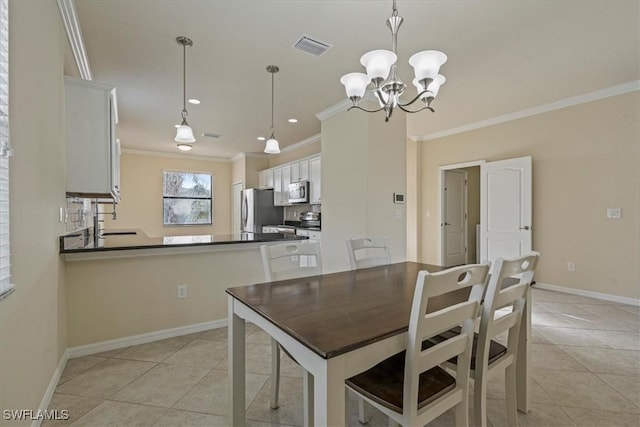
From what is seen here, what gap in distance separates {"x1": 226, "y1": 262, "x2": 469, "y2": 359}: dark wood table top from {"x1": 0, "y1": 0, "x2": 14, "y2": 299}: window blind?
856 millimetres

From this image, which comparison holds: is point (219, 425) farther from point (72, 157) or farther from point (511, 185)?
point (511, 185)

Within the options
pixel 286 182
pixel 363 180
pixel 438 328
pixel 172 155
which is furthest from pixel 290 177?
pixel 438 328

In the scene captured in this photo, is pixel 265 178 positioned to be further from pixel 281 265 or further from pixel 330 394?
pixel 330 394

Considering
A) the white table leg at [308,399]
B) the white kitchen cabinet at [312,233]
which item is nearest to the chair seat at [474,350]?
the white table leg at [308,399]

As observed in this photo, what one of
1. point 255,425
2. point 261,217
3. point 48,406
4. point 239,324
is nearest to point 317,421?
point 239,324

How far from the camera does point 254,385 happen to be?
77.4 inches

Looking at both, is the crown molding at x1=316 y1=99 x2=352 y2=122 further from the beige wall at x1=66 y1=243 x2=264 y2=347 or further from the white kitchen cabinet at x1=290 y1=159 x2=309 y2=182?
the beige wall at x1=66 y1=243 x2=264 y2=347

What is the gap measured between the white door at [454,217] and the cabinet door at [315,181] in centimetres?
247

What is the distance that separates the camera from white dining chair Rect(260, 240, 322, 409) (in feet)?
5.73

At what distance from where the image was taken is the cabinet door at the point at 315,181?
17.0ft

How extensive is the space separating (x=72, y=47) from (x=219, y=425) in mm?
3088

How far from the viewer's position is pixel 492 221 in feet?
15.8

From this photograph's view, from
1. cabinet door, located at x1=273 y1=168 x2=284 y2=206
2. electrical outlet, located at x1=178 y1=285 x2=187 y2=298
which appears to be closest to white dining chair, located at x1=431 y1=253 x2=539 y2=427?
electrical outlet, located at x1=178 y1=285 x2=187 y2=298

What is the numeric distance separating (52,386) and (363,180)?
3.32 meters
